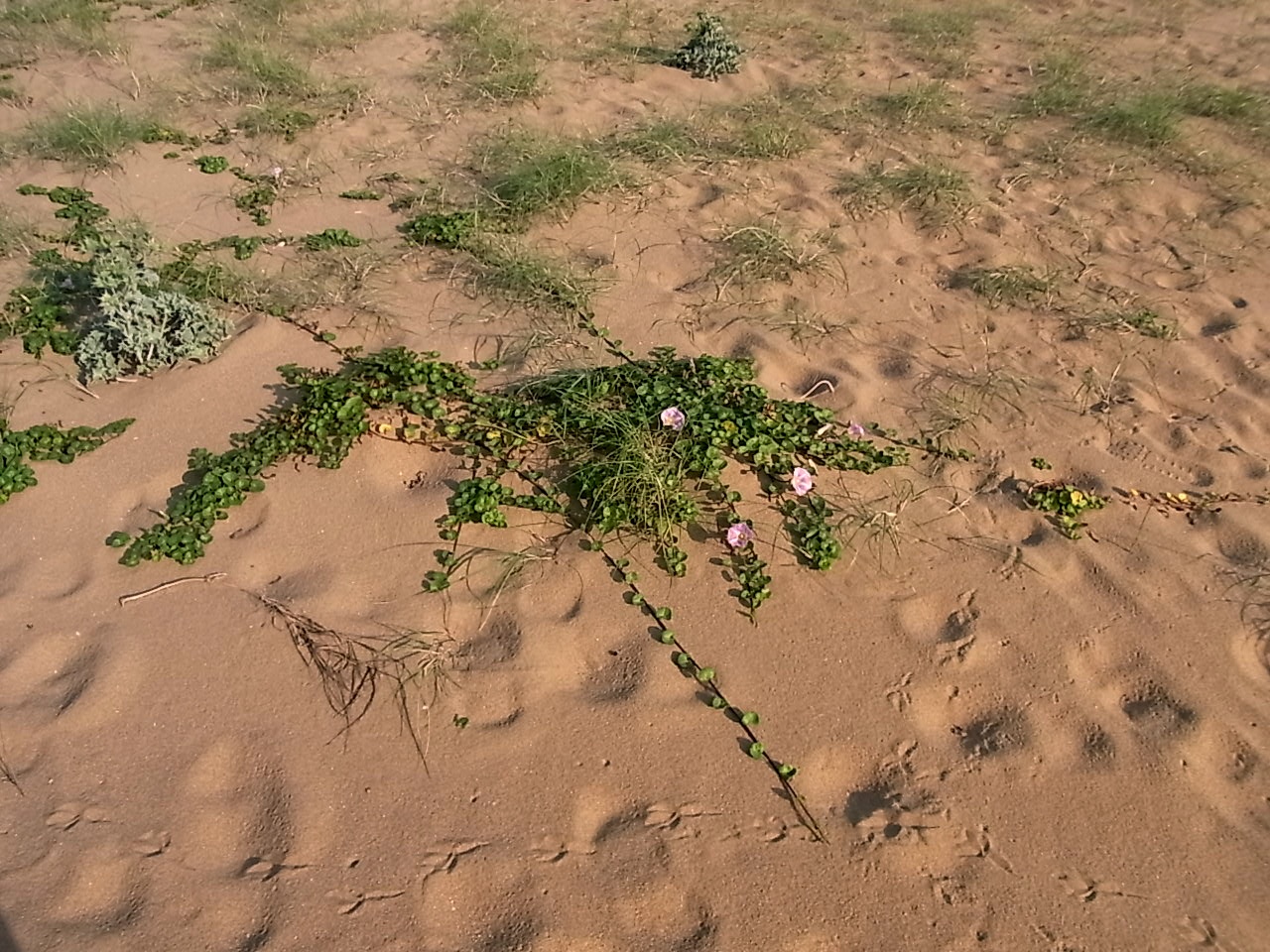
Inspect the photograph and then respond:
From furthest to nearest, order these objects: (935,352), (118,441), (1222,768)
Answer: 1. (935,352)
2. (118,441)
3. (1222,768)

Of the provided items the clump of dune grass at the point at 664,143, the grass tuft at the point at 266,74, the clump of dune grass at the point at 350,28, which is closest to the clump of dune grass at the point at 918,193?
the clump of dune grass at the point at 664,143

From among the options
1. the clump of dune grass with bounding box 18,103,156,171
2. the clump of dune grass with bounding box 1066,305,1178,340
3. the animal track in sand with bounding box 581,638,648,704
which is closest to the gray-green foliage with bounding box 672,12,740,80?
the clump of dune grass with bounding box 1066,305,1178,340

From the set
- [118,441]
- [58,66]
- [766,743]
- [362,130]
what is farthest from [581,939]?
[58,66]

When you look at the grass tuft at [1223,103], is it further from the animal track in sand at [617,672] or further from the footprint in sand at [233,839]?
the footprint in sand at [233,839]

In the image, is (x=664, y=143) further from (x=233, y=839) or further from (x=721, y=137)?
(x=233, y=839)

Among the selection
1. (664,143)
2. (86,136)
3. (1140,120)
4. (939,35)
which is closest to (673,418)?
(664,143)

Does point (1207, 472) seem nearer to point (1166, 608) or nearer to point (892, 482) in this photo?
point (1166, 608)

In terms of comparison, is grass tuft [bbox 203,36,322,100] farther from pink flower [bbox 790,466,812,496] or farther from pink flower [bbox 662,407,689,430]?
pink flower [bbox 790,466,812,496]
